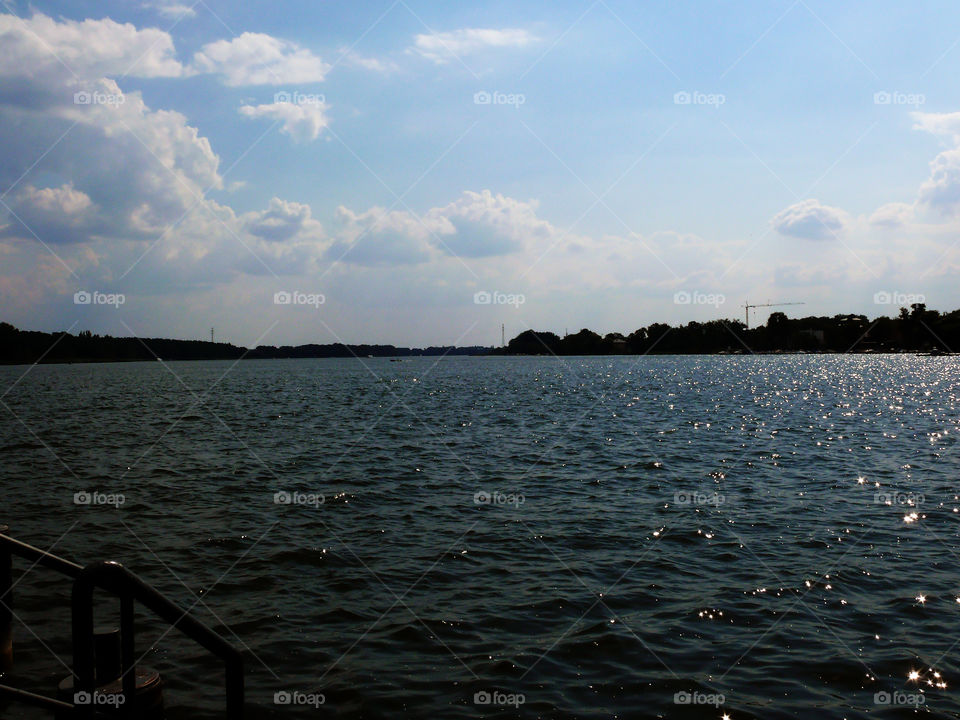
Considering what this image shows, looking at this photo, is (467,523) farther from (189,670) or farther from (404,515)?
(189,670)

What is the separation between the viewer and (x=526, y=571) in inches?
567

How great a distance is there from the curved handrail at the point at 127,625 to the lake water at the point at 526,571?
13.1 ft

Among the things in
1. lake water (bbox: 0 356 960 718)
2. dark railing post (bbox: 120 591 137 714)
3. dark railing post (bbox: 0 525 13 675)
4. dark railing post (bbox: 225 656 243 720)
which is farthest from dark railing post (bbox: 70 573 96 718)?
dark railing post (bbox: 0 525 13 675)

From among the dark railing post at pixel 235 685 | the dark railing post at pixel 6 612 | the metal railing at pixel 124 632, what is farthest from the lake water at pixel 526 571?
the dark railing post at pixel 235 685

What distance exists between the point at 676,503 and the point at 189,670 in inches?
590

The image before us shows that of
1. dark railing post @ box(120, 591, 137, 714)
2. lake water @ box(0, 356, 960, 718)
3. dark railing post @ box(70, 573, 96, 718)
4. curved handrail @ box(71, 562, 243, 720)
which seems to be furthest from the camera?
lake water @ box(0, 356, 960, 718)

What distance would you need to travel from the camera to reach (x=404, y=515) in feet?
64.2

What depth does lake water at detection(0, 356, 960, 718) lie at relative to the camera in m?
9.57

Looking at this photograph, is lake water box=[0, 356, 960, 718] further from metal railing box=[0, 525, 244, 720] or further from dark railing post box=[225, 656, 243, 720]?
dark railing post box=[225, 656, 243, 720]

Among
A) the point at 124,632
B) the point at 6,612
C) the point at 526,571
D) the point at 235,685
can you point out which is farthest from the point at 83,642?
the point at 526,571

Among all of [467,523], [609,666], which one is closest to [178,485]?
[467,523]

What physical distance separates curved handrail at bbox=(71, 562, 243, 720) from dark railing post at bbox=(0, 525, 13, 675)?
14.6ft

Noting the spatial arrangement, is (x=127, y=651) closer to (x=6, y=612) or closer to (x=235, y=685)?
(x=235, y=685)

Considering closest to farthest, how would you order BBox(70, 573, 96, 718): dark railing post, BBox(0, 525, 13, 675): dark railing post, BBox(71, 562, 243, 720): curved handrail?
1. BBox(71, 562, 243, 720): curved handrail
2. BBox(70, 573, 96, 718): dark railing post
3. BBox(0, 525, 13, 675): dark railing post
